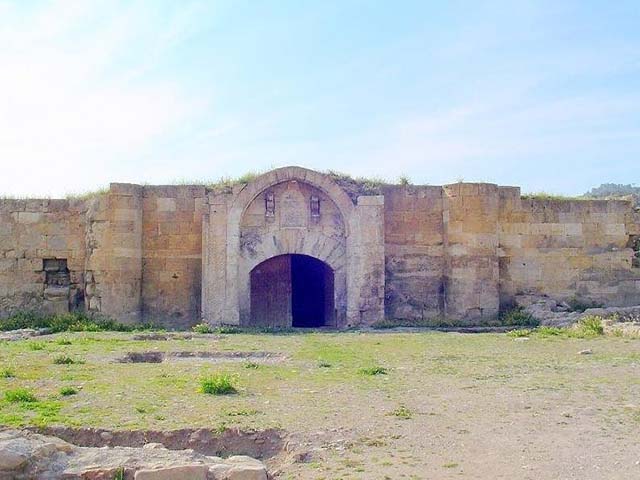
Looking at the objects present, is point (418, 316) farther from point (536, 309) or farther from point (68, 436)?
point (68, 436)

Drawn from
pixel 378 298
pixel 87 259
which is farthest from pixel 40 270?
pixel 378 298

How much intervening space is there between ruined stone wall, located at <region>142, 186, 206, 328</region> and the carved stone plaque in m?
1.82

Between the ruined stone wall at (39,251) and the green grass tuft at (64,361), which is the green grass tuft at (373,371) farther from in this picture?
the ruined stone wall at (39,251)

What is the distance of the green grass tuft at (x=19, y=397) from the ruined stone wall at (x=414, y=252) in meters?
10.2

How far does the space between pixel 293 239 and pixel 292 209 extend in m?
0.67

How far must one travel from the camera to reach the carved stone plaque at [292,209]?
16344 mm

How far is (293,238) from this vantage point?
53.5 ft

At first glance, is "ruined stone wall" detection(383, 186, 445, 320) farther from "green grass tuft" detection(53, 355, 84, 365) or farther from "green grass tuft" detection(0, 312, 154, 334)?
"green grass tuft" detection(53, 355, 84, 365)

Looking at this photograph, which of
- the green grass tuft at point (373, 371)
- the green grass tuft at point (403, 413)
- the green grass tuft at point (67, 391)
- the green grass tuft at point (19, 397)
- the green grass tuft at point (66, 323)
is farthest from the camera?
the green grass tuft at point (66, 323)

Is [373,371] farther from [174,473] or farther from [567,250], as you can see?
[567,250]

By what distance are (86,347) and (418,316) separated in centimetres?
764

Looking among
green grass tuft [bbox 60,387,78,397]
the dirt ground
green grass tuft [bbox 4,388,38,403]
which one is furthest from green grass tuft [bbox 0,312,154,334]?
green grass tuft [bbox 4,388,38,403]

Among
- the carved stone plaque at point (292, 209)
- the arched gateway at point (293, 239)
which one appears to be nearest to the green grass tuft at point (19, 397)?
the arched gateway at point (293, 239)

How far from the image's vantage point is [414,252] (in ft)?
55.0
